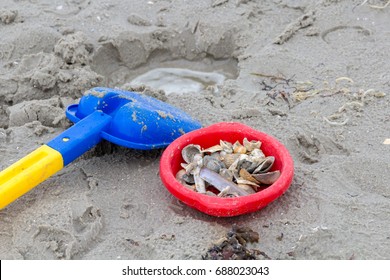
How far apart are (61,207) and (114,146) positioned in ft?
1.36

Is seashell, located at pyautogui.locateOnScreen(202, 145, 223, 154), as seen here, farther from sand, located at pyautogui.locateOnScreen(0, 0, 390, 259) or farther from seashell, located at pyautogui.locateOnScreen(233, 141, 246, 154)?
sand, located at pyautogui.locateOnScreen(0, 0, 390, 259)

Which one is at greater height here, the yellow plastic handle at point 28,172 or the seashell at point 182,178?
the yellow plastic handle at point 28,172

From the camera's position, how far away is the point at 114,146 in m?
2.80

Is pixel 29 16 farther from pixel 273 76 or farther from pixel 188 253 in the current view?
pixel 188 253

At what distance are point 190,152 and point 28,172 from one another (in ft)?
1.88

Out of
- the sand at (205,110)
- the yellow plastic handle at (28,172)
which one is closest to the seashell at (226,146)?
the sand at (205,110)

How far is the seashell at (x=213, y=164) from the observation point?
2.56 m

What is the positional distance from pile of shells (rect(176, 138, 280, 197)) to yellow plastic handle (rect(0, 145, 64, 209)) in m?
0.44

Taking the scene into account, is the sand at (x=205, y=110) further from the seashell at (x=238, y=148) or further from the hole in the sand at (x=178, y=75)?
the seashell at (x=238, y=148)

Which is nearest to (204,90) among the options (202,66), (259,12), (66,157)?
(202,66)

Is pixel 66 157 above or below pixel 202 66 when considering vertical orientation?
above

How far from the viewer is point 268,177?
251 cm

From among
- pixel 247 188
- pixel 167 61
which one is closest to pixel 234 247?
pixel 247 188

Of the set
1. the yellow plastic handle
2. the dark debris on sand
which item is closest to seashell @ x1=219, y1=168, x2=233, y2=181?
the dark debris on sand
